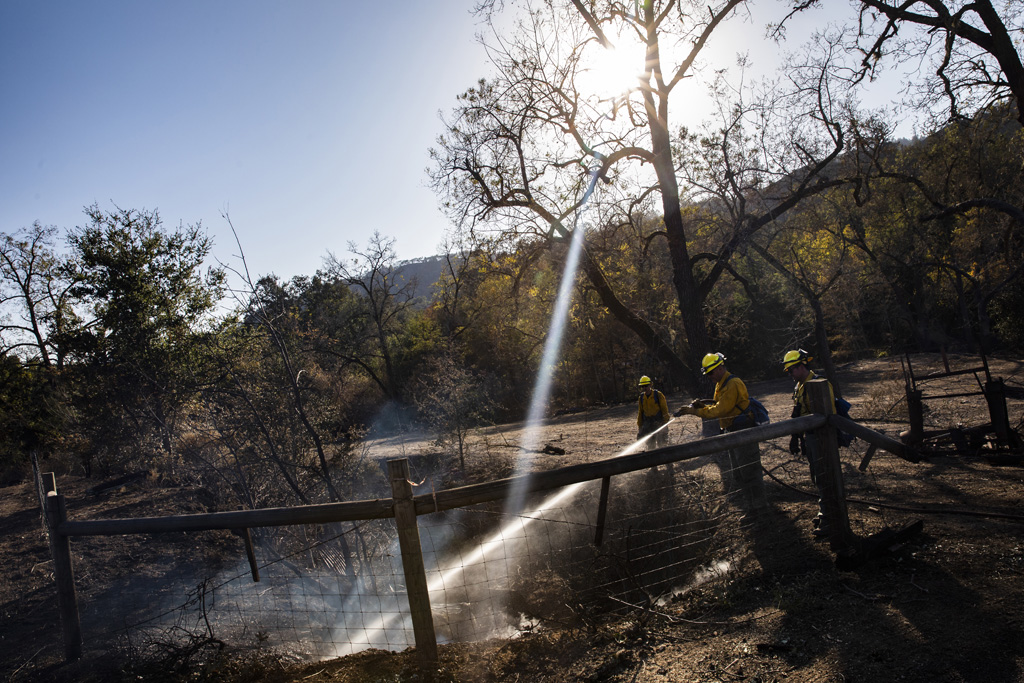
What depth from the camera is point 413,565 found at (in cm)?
379

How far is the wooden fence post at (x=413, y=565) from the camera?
3.72 metres

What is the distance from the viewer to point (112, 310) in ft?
60.3

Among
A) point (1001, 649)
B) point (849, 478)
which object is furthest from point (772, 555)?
point (849, 478)

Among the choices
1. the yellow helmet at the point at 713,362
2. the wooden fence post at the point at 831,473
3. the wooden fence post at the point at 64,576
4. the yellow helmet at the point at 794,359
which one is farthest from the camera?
the yellow helmet at the point at 794,359

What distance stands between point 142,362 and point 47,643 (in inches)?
514

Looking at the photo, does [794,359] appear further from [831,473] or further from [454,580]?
[454,580]

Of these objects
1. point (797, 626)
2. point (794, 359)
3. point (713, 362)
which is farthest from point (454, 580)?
point (797, 626)

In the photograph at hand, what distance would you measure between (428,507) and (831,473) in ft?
9.62

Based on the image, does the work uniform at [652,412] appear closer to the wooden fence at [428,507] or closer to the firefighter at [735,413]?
→ the firefighter at [735,413]

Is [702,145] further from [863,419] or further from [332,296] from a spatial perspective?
[332,296]

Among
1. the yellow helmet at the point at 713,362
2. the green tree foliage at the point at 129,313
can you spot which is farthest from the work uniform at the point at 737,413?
the green tree foliage at the point at 129,313

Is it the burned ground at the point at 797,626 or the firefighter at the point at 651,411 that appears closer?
the burned ground at the point at 797,626

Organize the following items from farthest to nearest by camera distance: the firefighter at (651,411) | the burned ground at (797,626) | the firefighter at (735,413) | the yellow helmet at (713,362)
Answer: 1. the firefighter at (651,411)
2. the yellow helmet at (713,362)
3. the firefighter at (735,413)
4. the burned ground at (797,626)

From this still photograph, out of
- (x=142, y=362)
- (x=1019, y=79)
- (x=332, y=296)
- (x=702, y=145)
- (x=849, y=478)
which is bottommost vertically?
(x=849, y=478)
